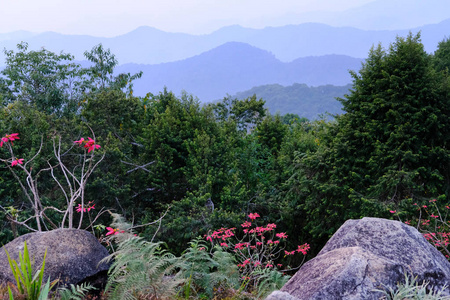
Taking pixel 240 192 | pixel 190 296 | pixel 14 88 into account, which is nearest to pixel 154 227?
pixel 240 192

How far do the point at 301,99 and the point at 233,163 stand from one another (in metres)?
131

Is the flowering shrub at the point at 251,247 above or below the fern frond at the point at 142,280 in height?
below

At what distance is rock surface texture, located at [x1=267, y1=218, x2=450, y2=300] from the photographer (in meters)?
3.29

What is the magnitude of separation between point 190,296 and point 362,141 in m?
6.01

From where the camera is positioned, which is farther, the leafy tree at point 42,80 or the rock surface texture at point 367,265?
the leafy tree at point 42,80

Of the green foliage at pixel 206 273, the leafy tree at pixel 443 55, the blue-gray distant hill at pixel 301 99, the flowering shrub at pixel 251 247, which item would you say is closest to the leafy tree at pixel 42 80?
the flowering shrub at pixel 251 247

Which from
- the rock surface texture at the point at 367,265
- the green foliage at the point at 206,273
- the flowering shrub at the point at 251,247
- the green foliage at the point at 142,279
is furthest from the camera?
the flowering shrub at the point at 251,247

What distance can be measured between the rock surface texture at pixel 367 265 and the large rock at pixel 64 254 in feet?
8.08

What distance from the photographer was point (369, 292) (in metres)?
3.26

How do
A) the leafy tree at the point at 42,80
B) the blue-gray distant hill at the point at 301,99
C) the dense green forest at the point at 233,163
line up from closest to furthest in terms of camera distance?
1. the dense green forest at the point at 233,163
2. the leafy tree at the point at 42,80
3. the blue-gray distant hill at the point at 301,99

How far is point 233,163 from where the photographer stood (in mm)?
10031

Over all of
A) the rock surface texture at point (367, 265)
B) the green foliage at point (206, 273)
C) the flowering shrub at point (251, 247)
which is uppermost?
the rock surface texture at point (367, 265)

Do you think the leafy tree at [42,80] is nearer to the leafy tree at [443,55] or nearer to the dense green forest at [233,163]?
the dense green forest at [233,163]

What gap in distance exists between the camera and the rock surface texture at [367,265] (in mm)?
3287
